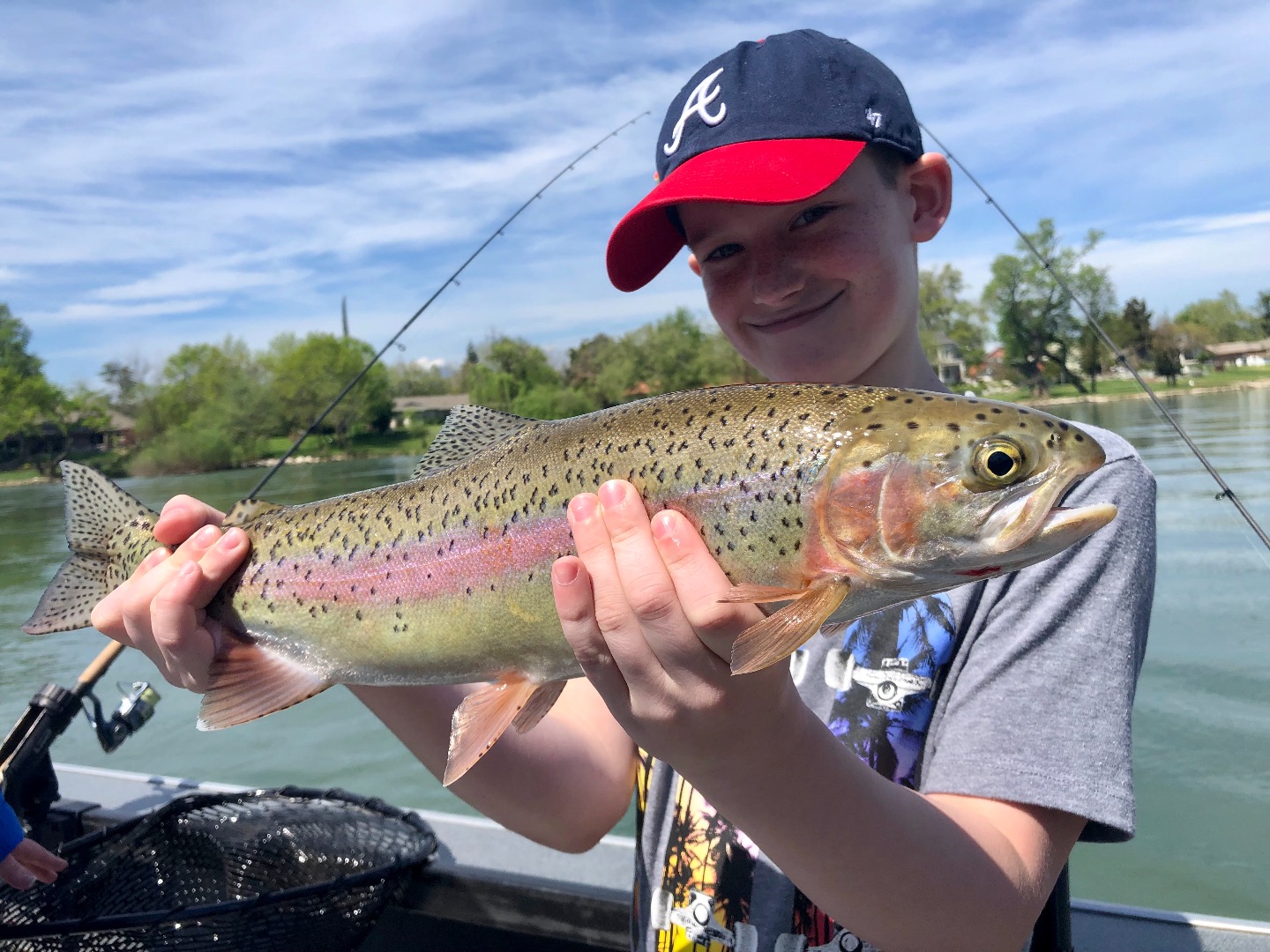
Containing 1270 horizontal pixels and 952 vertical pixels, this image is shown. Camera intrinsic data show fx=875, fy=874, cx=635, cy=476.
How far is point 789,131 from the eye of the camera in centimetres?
227

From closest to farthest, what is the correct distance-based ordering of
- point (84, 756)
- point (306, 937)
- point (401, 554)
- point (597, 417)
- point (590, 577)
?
point (590, 577)
point (597, 417)
point (401, 554)
point (306, 937)
point (84, 756)

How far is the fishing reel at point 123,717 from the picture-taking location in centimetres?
404

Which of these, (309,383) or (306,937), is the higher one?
(309,383)

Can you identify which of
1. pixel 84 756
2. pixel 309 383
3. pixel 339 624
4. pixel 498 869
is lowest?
pixel 84 756

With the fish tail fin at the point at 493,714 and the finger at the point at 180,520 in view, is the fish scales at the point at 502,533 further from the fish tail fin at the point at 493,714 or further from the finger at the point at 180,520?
the finger at the point at 180,520

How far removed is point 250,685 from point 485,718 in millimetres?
814

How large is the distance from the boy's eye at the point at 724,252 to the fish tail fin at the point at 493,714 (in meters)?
1.28

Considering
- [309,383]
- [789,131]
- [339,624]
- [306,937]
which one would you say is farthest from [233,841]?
[309,383]

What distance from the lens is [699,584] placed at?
1619mm

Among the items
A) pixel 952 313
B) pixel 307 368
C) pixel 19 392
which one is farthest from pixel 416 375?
pixel 952 313

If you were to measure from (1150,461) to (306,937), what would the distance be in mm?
20378

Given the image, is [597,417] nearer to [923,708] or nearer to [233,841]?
[923,708]

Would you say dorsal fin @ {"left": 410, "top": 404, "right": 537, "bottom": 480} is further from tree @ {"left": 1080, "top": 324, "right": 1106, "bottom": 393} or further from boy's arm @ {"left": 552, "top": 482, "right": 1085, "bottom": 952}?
tree @ {"left": 1080, "top": 324, "right": 1106, "bottom": 393}

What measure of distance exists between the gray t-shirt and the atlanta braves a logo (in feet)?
4.42
